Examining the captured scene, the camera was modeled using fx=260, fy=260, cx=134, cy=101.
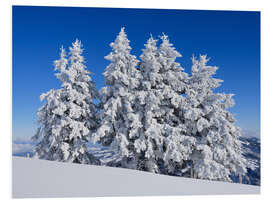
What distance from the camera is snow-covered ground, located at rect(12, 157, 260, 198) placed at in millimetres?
7766

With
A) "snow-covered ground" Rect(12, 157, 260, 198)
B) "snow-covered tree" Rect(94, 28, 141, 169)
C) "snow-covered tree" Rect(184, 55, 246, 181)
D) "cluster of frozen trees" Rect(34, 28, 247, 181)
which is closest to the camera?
"snow-covered ground" Rect(12, 157, 260, 198)

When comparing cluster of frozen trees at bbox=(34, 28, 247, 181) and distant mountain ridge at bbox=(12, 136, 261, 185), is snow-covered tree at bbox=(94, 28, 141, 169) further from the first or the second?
distant mountain ridge at bbox=(12, 136, 261, 185)

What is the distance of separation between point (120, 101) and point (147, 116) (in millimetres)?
1350

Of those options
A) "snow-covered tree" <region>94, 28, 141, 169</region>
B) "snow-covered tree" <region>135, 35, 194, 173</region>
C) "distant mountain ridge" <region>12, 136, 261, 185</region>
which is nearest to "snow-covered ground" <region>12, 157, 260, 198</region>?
"distant mountain ridge" <region>12, 136, 261, 185</region>

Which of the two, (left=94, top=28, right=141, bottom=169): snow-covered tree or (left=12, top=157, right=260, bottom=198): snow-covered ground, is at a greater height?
(left=94, top=28, right=141, bottom=169): snow-covered tree

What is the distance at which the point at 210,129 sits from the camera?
38.7ft

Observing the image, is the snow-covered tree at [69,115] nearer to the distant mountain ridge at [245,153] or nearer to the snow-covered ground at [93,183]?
the distant mountain ridge at [245,153]

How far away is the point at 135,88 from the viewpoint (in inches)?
467

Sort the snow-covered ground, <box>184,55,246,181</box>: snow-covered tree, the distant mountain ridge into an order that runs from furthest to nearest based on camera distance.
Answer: <box>184,55,246,181</box>: snow-covered tree < the distant mountain ridge < the snow-covered ground

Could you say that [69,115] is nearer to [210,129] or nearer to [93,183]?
[93,183]

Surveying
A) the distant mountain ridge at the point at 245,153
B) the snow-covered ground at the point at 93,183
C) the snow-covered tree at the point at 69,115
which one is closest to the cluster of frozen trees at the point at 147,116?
the snow-covered tree at the point at 69,115
